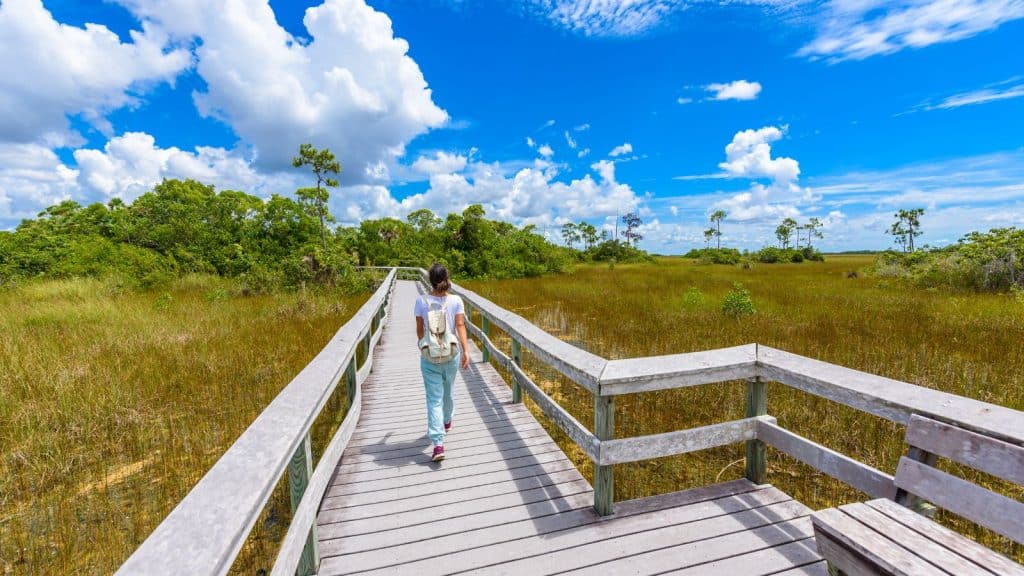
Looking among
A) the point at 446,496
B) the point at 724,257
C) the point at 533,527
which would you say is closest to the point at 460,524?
the point at 446,496

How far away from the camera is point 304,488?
2.20m

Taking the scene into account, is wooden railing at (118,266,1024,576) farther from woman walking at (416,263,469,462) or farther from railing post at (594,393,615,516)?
woman walking at (416,263,469,462)

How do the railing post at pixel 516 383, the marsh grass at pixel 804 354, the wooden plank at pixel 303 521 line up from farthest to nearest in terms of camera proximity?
the railing post at pixel 516 383 → the marsh grass at pixel 804 354 → the wooden plank at pixel 303 521

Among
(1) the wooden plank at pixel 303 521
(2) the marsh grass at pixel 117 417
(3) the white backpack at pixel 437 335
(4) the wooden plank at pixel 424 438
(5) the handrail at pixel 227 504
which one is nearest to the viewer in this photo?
(5) the handrail at pixel 227 504

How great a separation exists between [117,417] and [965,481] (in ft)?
24.6

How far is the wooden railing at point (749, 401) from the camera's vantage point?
2035 mm

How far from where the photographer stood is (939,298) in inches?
519

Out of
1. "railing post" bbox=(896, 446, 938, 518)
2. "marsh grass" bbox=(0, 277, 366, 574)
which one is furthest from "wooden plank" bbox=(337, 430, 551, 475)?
"railing post" bbox=(896, 446, 938, 518)

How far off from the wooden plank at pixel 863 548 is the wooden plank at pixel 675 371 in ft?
2.90

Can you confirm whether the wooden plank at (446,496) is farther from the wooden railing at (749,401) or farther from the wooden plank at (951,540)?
the wooden plank at (951,540)

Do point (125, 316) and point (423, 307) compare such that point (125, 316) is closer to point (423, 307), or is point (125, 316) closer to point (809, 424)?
point (423, 307)

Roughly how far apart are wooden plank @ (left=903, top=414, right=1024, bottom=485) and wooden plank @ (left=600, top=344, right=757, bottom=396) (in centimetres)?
87

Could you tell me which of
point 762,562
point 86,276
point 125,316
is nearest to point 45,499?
point 762,562

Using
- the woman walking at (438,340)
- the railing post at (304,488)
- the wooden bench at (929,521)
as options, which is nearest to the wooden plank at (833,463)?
the wooden bench at (929,521)
